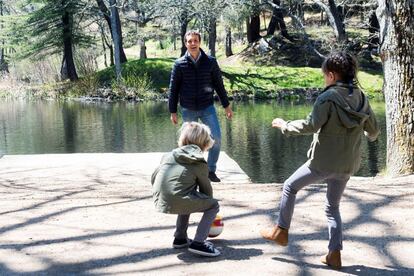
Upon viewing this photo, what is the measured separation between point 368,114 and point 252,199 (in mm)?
1980

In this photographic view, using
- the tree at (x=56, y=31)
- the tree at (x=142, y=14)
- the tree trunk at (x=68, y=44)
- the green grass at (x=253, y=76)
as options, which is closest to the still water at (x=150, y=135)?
the green grass at (x=253, y=76)

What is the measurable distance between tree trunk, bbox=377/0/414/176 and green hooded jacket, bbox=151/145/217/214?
4.36 m

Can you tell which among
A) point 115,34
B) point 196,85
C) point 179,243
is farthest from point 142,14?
point 179,243

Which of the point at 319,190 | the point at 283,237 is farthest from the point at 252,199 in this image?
the point at 283,237

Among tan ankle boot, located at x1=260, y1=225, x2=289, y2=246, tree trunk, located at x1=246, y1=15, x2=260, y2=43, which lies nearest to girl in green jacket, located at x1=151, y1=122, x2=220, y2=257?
tan ankle boot, located at x1=260, y1=225, x2=289, y2=246

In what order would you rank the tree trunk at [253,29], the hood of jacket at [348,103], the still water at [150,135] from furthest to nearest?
the tree trunk at [253,29] < the still water at [150,135] < the hood of jacket at [348,103]

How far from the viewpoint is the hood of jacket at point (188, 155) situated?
3.31 m

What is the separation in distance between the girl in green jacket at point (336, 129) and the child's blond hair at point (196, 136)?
17.5 inches

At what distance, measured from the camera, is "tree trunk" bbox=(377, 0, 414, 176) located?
22.6 ft

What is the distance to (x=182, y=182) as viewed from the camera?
332cm

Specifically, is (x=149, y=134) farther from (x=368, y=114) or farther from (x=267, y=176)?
(x=368, y=114)

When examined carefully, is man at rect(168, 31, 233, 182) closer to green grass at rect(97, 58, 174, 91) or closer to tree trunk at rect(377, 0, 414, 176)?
tree trunk at rect(377, 0, 414, 176)

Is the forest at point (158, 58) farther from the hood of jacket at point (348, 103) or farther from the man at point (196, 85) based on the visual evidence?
the hood of jacket at point (348, 103)

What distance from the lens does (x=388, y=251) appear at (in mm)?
3598
